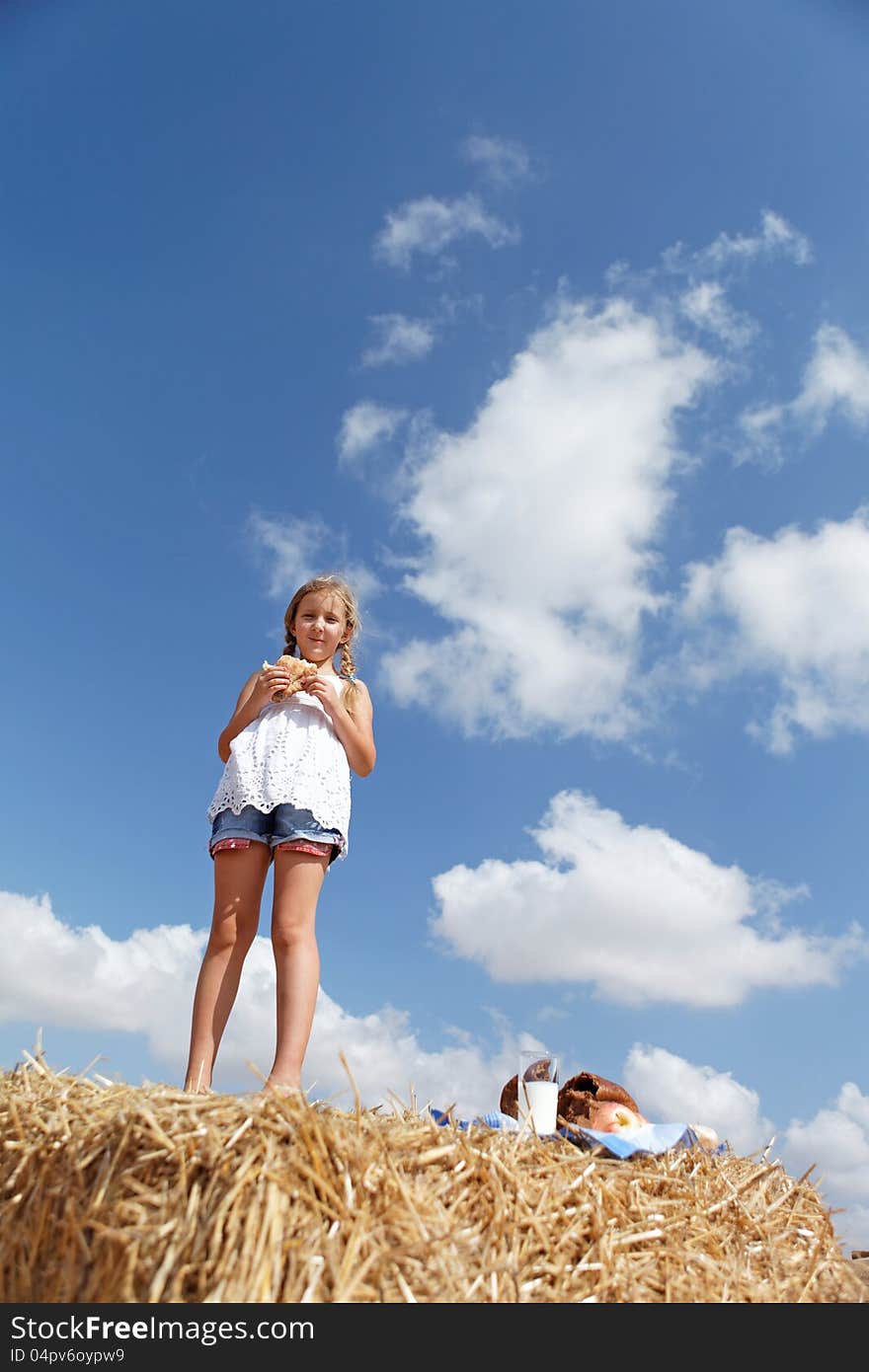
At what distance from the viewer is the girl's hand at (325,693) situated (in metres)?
4.57

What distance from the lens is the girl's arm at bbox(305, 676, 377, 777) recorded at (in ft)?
15.0

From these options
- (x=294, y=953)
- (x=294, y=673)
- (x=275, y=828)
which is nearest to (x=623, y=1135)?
(x=294, y=953)

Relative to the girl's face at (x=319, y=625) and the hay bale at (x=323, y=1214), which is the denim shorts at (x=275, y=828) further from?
the hay bale at (x=323, y=1214)

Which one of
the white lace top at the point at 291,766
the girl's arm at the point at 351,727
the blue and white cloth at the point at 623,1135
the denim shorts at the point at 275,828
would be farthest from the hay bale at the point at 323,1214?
the girl's arm at the point at 351,727

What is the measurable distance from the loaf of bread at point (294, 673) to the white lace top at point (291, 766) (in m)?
0.10

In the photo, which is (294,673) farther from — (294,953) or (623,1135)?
(623,1135)

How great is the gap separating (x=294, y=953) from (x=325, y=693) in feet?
4.02

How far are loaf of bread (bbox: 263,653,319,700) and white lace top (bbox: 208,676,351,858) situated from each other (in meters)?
0.10

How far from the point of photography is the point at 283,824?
4.25 metres

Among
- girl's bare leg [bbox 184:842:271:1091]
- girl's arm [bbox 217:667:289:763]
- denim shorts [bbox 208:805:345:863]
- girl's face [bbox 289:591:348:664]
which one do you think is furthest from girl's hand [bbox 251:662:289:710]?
girl's bare leg [bbox 184:842:271:1091]

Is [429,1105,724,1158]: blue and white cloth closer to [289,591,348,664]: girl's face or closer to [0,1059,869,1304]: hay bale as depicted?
[0,1059,869,1304]: hay bale
